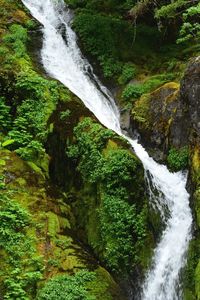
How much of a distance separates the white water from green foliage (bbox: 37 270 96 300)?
52.1 inches

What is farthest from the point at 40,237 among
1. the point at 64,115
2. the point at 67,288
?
the point at 64,115

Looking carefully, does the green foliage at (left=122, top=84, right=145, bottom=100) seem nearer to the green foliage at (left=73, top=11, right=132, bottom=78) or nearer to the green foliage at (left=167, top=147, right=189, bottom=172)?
A: the green foliage at (left=73, top=11, right=132, bottom=78)

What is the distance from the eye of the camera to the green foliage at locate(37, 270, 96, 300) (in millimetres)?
7281

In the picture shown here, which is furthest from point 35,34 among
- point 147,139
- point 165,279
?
point 165,279

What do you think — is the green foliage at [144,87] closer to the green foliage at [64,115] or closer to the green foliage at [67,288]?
the green foliage at [64,115]

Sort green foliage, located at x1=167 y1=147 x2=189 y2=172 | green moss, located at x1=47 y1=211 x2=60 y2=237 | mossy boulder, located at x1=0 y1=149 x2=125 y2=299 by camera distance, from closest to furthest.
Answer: mossy boulder, located at x1=0 y1=149 x2=125 y2=299 → green moss, located at x1=47 y1=211 x2=60 y2=237 → green foliage, located at x1=167 y1=147 x2=189 y2=172

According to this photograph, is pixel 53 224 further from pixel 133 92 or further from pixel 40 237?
pixel 133 92

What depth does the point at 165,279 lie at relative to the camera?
826 centimetres

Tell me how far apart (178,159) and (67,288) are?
4786 mm

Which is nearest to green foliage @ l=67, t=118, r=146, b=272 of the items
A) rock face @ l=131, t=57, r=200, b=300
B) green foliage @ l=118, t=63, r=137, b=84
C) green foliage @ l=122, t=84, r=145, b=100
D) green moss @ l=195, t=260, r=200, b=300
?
rock face @ l=131, t=57, r=200, b=300

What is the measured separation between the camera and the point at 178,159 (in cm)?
1078

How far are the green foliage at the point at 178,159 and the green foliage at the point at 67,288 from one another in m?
4.09

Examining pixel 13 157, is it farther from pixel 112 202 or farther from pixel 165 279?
pixel 165 279

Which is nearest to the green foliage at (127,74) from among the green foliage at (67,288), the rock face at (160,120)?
the rock face at (160,120)
